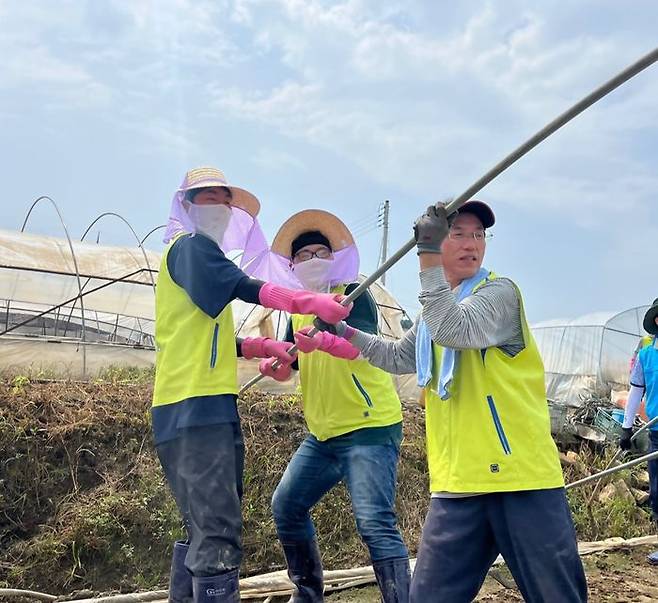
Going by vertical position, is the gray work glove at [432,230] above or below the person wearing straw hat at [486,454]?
above

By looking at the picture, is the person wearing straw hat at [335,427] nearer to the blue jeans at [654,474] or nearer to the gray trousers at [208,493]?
the gray trousers at [208,493]

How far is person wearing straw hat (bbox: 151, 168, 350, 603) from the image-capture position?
2049mm

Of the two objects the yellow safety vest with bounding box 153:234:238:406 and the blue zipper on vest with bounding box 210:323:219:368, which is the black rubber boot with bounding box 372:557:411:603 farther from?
the blue zipper on vest with bounding box 210:323:219:368

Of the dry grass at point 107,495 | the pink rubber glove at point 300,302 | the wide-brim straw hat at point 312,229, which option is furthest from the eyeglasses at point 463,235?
the dry grass at point 107,495

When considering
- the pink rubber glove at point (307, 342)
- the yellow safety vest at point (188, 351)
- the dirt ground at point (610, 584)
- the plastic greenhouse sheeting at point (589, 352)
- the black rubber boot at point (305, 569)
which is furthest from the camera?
the plastic greenhouse sheeting at point (589, 352)

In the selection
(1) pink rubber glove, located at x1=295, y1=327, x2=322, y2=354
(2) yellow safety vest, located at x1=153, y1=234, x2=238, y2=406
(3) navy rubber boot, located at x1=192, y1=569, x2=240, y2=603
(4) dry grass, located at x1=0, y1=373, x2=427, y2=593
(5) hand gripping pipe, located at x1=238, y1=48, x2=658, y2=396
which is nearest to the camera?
(5) hand gripping pipe, located at x1=238, y1=48, x2=658, y2=396

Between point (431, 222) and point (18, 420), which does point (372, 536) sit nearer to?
point (431, 222)

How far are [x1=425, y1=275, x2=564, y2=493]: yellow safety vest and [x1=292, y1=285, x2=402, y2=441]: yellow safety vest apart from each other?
2.38 ft

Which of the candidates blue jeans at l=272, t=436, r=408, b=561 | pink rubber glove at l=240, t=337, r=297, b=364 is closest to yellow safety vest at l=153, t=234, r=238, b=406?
pink rubber glove at l=240, t=337, r=297, b=364

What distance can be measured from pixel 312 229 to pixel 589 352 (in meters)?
9.83

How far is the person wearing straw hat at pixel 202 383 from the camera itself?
6.72 ft

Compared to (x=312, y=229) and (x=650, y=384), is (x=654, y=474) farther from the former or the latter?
(x=312, y=229)

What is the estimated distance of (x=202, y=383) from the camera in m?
2.16

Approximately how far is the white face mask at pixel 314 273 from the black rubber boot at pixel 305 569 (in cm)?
116
